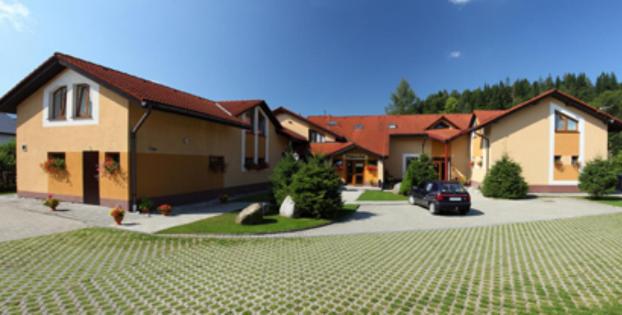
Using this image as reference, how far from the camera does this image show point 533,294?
168 inches

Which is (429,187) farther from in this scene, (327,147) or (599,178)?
(327,147)

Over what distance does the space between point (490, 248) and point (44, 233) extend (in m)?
12.1

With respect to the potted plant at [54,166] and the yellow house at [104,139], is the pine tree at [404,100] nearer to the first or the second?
the yellow house at [104,139]

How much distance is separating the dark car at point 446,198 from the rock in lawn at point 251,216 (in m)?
7.34

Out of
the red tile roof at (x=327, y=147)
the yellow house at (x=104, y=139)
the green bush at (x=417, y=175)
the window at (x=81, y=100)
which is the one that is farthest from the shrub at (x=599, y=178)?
the window at (x=81, y=100)

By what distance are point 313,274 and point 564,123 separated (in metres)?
22.1

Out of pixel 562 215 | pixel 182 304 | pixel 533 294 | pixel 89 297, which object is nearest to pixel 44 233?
pixel 89 297

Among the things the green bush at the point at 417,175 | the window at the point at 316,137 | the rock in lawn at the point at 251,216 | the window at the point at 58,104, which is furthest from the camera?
the window at the point at 316,137

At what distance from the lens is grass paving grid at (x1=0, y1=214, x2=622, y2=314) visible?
12.9 ft

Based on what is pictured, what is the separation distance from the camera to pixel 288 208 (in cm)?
1070

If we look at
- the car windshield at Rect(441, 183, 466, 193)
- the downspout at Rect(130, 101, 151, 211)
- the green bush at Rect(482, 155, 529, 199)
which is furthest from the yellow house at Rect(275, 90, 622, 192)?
the downspout at Rect(130, 101, 151, 211)

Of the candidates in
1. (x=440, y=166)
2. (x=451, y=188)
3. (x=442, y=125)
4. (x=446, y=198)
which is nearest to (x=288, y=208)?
(x=446, y=198)

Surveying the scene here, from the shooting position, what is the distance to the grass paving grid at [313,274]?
3924mm

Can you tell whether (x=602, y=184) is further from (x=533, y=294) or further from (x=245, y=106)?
(x=245, y=106)
